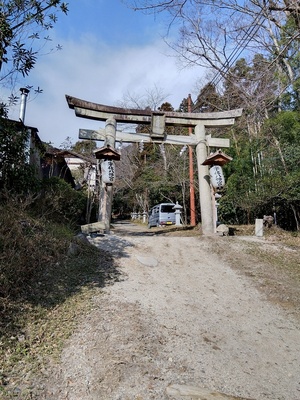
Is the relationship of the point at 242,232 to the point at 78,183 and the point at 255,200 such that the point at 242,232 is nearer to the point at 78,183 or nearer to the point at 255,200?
the point at 255,200

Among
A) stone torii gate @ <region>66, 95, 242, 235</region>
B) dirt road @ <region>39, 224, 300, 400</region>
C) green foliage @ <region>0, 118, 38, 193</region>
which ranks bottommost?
dirt road @ <region>39, 224, 300, 400</region>

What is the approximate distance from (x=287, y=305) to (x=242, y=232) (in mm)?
4815

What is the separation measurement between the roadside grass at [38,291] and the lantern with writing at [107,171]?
247 cm

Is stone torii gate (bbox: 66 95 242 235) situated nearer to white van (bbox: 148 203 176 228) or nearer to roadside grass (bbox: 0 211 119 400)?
roadside grass (bbox: 0 211 119 400)

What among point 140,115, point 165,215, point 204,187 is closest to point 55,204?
point 140,115

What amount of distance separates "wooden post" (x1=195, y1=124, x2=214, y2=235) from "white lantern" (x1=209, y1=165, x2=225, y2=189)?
1.10 feet

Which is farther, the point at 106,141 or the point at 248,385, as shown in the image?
the point at 106,141

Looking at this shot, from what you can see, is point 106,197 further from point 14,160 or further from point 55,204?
point 14,160

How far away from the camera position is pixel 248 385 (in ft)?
7.68

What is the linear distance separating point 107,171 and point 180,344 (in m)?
5.52

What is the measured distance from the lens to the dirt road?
2.25 meters

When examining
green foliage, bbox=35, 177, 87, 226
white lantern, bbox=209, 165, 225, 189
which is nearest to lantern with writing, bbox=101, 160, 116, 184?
green foliage, bbox=35, 177, 87, 226

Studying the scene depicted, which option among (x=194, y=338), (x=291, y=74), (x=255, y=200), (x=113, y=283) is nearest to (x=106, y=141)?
(x=113, y=283)

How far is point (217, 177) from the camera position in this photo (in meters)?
8.19
